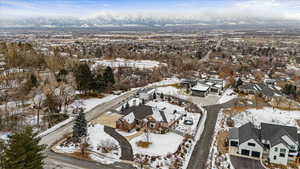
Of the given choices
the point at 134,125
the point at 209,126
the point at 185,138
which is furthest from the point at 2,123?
the point at 209,126

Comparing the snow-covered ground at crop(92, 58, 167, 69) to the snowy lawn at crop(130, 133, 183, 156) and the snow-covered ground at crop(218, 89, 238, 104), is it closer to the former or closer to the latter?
the snow-covered ground at crop(218, 89, 238, 104)

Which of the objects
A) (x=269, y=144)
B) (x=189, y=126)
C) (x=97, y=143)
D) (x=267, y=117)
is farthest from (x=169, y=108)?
(x=269, y=144)

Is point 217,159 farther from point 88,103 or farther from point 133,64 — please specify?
point 133,64

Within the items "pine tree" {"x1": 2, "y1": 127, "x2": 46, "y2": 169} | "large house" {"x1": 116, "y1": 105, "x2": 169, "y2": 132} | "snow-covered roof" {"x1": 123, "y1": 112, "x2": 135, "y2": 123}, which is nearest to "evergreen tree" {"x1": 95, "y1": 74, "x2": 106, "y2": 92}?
"large house" {"x1": 116, "y1": 105, "x2": 169, "y2": 132}

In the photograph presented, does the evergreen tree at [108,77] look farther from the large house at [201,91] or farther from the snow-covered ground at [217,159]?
the snow-covered ground at [217,159]

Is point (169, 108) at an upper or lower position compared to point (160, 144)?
upper

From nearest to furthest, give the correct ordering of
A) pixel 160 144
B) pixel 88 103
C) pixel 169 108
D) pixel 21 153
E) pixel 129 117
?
pixel 21 153 → pixel 160 144 → pixel 129 117 → pixel 169 108 → pixel 88 103

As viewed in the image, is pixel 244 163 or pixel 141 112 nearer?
pixel 244 163
